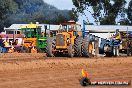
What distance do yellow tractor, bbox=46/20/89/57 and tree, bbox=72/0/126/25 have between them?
55.1 metres

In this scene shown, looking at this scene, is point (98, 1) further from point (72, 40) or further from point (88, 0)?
point (72, 40)

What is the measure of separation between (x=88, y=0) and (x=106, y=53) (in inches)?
2072

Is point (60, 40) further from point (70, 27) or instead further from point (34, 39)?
point (34, 39)

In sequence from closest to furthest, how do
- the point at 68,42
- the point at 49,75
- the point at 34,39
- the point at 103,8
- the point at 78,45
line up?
1. the point at 49,75
2. the point at 78,45
3. the point at 68,42
4. the point at 34,39
5. the point at 103,8

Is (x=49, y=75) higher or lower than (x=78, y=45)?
lower

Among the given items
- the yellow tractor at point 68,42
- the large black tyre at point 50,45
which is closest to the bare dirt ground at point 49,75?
the yellow tractor at point 68,42

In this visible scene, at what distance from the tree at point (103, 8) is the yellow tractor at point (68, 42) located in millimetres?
55051

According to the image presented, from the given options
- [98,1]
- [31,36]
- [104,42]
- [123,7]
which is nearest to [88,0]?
[98,1]

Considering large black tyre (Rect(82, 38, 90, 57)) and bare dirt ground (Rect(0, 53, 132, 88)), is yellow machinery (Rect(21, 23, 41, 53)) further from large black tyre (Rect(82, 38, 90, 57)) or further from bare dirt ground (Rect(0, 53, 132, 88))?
bare dirt ground (Rect(0, 53, 132, 88))

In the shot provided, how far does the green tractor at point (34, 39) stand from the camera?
36.4m

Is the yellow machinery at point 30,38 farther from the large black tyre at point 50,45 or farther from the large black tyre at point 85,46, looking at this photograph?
the large black tyre at point 85,46

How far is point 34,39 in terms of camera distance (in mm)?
36594

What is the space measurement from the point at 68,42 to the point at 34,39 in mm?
10841

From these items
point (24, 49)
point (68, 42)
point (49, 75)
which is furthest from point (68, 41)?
point (24, 49)
